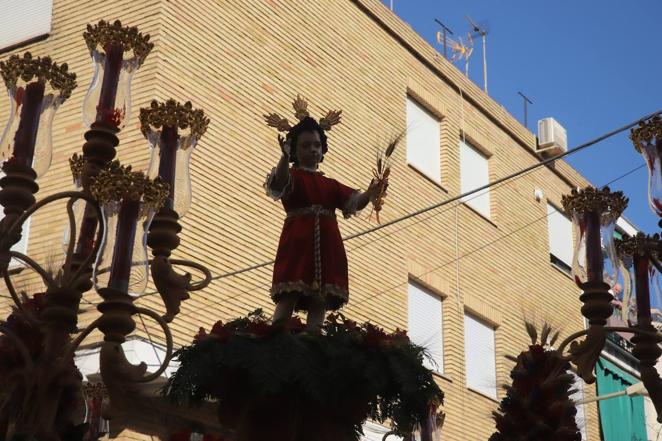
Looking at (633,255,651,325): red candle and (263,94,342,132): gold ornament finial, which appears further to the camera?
(633,255,651,325): red candle

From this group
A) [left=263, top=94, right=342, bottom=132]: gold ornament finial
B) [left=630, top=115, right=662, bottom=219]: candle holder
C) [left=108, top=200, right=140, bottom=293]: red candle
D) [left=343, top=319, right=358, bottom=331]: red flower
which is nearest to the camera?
[left=108, top=200, right=140, bottom=293]: red candle

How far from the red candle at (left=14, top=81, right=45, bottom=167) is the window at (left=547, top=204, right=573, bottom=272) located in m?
16.3

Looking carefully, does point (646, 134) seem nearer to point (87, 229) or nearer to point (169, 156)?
point (169, 156)

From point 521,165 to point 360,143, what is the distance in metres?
5.76

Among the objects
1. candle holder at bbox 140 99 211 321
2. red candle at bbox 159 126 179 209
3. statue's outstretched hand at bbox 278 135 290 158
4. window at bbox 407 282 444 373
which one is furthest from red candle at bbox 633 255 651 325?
window at bbox 407 282 444 373

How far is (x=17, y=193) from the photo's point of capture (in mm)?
6027

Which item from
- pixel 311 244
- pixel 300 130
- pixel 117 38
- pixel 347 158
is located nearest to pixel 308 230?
pixel 311 244

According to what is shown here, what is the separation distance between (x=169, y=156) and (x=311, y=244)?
0.95 meters

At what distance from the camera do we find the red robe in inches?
246

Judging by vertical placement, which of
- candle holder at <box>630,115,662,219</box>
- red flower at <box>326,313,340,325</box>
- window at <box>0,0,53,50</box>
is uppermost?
window at <box>0,0,53,50</box>

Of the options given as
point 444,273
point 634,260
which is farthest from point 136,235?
point 444,273

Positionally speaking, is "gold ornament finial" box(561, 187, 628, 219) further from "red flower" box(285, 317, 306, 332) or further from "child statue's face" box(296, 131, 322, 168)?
"red flower" box(285, 317, 306, 332)

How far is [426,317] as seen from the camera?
1738 centimetres

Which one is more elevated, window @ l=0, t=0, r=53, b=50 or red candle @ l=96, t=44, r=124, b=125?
window @ l=0, t=0, r=53, b=50
